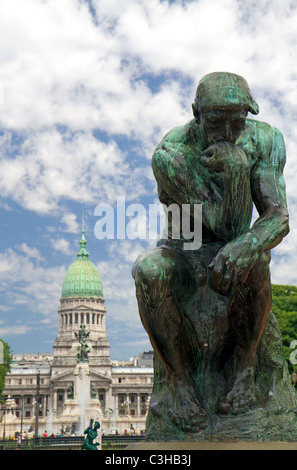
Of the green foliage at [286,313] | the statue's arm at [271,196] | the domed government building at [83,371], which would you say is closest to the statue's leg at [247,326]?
the statue's arm at [271,196]

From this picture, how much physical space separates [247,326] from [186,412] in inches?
30.0

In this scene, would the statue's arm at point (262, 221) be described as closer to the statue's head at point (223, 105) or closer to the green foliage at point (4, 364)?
the statue's head at point (223, 105)

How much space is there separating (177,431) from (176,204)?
1.70 meters

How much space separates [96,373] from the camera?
117562 mm

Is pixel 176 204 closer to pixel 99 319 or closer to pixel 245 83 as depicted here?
pixel 245 83

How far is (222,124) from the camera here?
15.8ft

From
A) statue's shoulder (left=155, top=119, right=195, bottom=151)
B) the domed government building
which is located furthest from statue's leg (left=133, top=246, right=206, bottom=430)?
the domed government building

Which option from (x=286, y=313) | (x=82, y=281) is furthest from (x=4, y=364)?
(x=82, y=281)

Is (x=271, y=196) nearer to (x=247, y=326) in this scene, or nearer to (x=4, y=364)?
(x=247, y=326)

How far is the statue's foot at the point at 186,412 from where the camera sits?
4.56 meters

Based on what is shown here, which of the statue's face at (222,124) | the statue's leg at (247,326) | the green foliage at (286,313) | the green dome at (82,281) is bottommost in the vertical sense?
the statue's leg at (247,326)

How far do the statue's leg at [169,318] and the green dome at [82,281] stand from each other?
419 feet

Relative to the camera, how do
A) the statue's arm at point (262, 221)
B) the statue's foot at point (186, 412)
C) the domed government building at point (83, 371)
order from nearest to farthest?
the statue's arm at point (262, 221)
the statue's foot at point (186, 412)
the domed government building at point (83, 371)

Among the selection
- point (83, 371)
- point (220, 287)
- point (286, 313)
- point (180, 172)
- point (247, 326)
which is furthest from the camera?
point (83, 371)
